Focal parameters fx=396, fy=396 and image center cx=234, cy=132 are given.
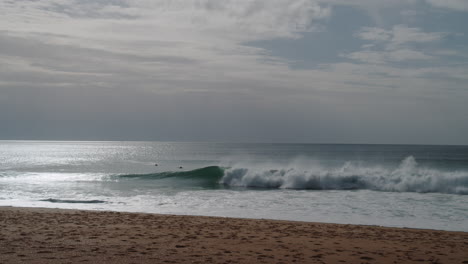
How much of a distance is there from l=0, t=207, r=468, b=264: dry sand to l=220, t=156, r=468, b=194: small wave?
12.8 m

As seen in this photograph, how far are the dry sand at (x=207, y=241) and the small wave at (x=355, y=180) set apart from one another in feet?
41.8

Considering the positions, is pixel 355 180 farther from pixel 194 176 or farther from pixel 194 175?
pixel 194 175

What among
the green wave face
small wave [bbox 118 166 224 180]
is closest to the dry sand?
the green wave face

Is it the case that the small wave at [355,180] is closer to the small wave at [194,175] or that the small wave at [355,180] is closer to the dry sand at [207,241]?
the small wave at [194,175]

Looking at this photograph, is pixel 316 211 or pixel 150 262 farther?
pixel 316 211

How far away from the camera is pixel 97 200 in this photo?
1666 cm

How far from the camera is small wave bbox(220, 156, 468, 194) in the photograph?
21703mm

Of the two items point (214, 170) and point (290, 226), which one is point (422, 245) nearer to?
point (290, 226)

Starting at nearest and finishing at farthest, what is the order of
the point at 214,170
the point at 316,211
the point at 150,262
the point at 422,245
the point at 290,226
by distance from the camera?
the point at 150,262
the point at 422,245
the point at 290,226
the point at 316,211
the point at 214,170

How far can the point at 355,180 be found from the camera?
24125 millimetres

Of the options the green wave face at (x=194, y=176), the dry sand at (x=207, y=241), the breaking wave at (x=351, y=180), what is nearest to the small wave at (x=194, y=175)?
the green wave face at (x=194, y=176)

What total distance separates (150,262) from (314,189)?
57.3 feet

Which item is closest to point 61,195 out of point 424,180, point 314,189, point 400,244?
point 314,189

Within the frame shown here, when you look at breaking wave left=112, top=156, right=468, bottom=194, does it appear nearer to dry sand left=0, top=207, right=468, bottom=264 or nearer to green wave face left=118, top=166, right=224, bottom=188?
green wave face left=118, top=166, right=224, bottom=188
